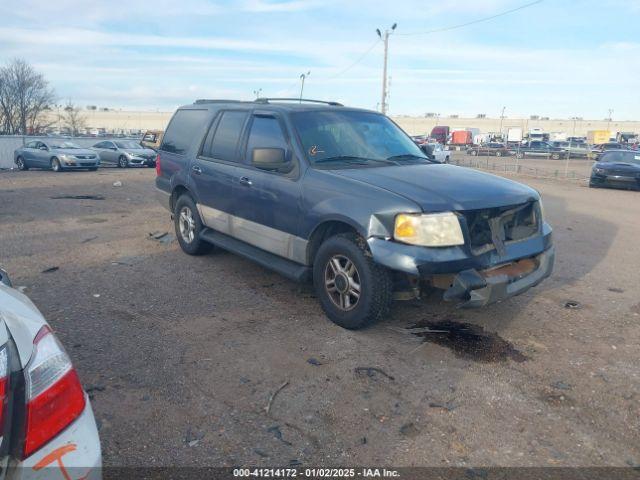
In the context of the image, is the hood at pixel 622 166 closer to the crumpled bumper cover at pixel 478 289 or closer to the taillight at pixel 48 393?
the crumpled bumper cover at pixel 478 289

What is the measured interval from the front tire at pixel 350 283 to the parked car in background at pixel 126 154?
2041cm

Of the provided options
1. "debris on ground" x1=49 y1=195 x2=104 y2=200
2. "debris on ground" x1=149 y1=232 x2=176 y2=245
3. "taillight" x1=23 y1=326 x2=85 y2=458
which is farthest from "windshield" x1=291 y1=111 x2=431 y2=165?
"debris on ground" x1=49 y1=195 x2=104 y2=200

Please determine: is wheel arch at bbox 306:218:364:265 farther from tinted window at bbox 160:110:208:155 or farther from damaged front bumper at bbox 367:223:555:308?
tinted window at bbox 160:110:208:155

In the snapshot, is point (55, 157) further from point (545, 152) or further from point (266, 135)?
point (545, 152)

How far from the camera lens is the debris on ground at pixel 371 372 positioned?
3645 millimetres

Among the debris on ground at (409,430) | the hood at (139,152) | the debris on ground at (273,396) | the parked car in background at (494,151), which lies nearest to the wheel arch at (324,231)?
the debris on ground at (273,396)

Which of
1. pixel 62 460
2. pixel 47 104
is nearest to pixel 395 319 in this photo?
pixel 62 460

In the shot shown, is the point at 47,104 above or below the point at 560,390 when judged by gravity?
above

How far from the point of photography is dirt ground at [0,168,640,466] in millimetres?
2867

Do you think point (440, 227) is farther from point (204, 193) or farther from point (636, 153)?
point (636, 153)

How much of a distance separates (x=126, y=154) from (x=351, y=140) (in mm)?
20405

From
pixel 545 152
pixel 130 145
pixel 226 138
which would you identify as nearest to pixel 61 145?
pixel 130 145

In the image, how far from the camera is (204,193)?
20.0 ft

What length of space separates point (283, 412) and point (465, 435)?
43.7 inches
